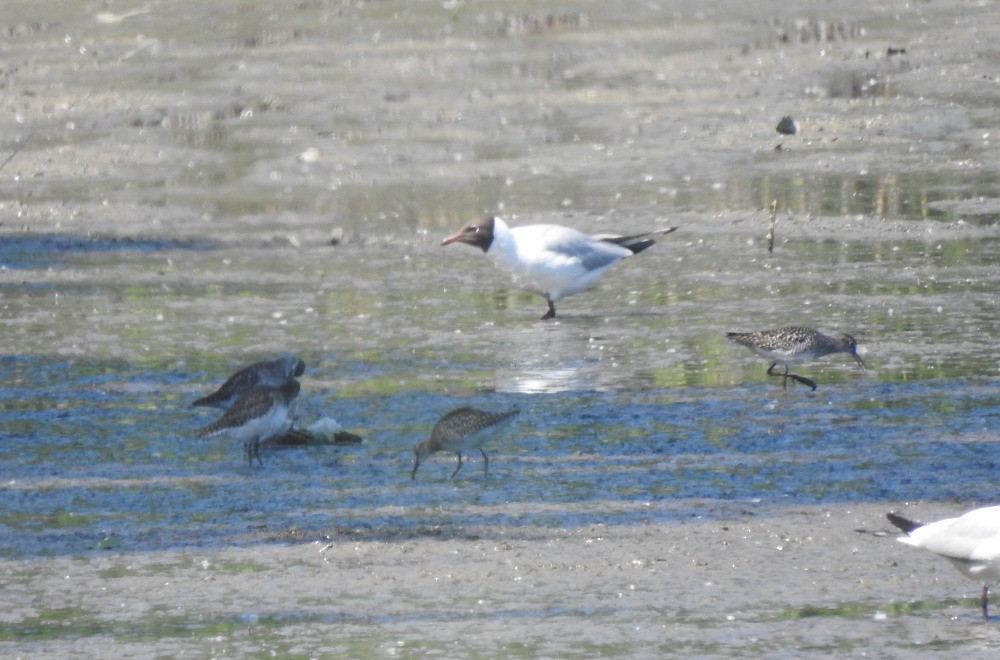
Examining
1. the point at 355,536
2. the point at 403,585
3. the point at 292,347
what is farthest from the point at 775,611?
the point at 292,347

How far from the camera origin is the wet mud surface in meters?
7.20

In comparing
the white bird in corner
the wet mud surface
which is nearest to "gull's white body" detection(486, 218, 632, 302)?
the wet mud surface

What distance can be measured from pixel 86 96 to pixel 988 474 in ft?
47.6

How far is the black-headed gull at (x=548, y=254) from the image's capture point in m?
12.5

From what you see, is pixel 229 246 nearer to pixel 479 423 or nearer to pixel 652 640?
pixel 479 423

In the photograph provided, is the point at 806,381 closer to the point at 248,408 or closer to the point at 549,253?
the point at 549,253

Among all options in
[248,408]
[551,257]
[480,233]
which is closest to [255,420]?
[248,408]

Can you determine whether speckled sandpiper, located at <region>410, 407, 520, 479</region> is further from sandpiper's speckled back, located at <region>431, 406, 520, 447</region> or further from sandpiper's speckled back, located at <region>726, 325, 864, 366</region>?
sandpiper's speckled back, located at <region>726, 325, 864, 366</region>

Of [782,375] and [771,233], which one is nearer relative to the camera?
[782,375]

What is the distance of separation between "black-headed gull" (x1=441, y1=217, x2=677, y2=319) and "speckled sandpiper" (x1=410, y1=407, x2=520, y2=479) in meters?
3.61

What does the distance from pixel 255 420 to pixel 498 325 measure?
3446 mm

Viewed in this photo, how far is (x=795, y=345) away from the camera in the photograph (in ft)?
33.3

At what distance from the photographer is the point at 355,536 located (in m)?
7.91

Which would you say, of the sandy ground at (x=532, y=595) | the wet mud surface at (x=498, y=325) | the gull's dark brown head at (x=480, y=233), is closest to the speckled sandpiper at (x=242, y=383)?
the wet mud surface at (x=498, y=325)
